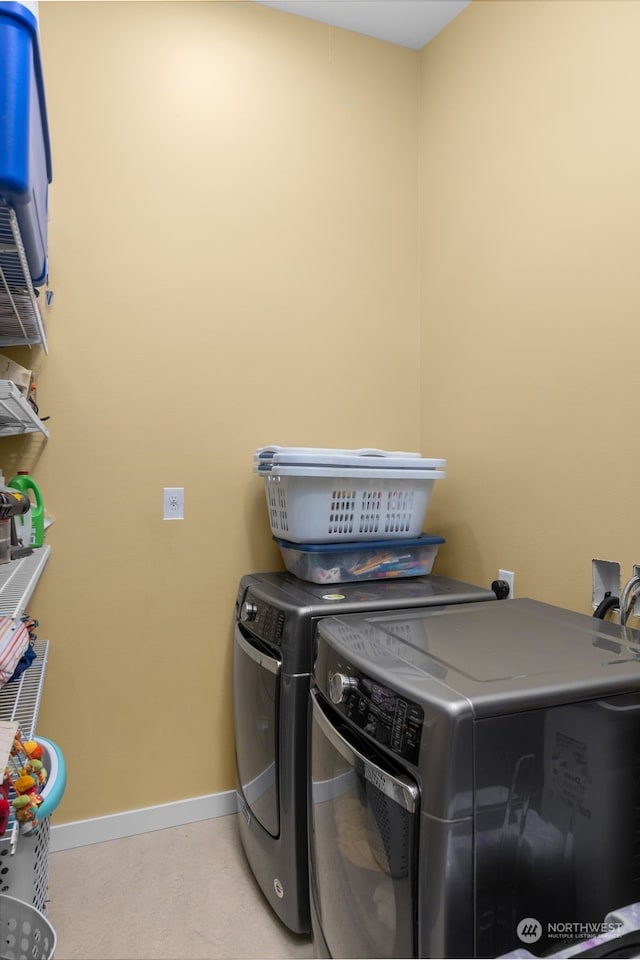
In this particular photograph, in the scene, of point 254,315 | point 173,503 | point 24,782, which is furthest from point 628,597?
point 254,315

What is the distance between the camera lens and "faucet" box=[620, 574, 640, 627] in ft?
4.98

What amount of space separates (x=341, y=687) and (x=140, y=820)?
1390 millimetres

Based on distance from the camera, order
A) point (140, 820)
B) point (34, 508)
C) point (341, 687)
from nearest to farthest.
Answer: point (341, 687)
point (34, 508)
point (140, 820)

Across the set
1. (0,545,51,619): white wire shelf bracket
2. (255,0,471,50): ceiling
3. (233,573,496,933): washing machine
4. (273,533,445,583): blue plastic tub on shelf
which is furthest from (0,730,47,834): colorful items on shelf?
(255,0,471,50): ceiling

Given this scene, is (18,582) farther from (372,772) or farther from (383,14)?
(383,14)

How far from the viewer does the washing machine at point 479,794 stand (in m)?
0.94

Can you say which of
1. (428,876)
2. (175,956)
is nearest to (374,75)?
(428,876)

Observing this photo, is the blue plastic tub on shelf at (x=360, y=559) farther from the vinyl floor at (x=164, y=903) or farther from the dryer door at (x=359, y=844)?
the vinyl floor at (x=164, y=903)

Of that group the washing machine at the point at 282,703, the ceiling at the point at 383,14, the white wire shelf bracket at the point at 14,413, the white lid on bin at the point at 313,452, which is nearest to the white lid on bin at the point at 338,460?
the white lid on bin at the point at 313,452

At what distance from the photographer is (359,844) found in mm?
1131

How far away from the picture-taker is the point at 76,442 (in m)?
2.06

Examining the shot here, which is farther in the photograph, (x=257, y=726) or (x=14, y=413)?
(x=257, y=726)
